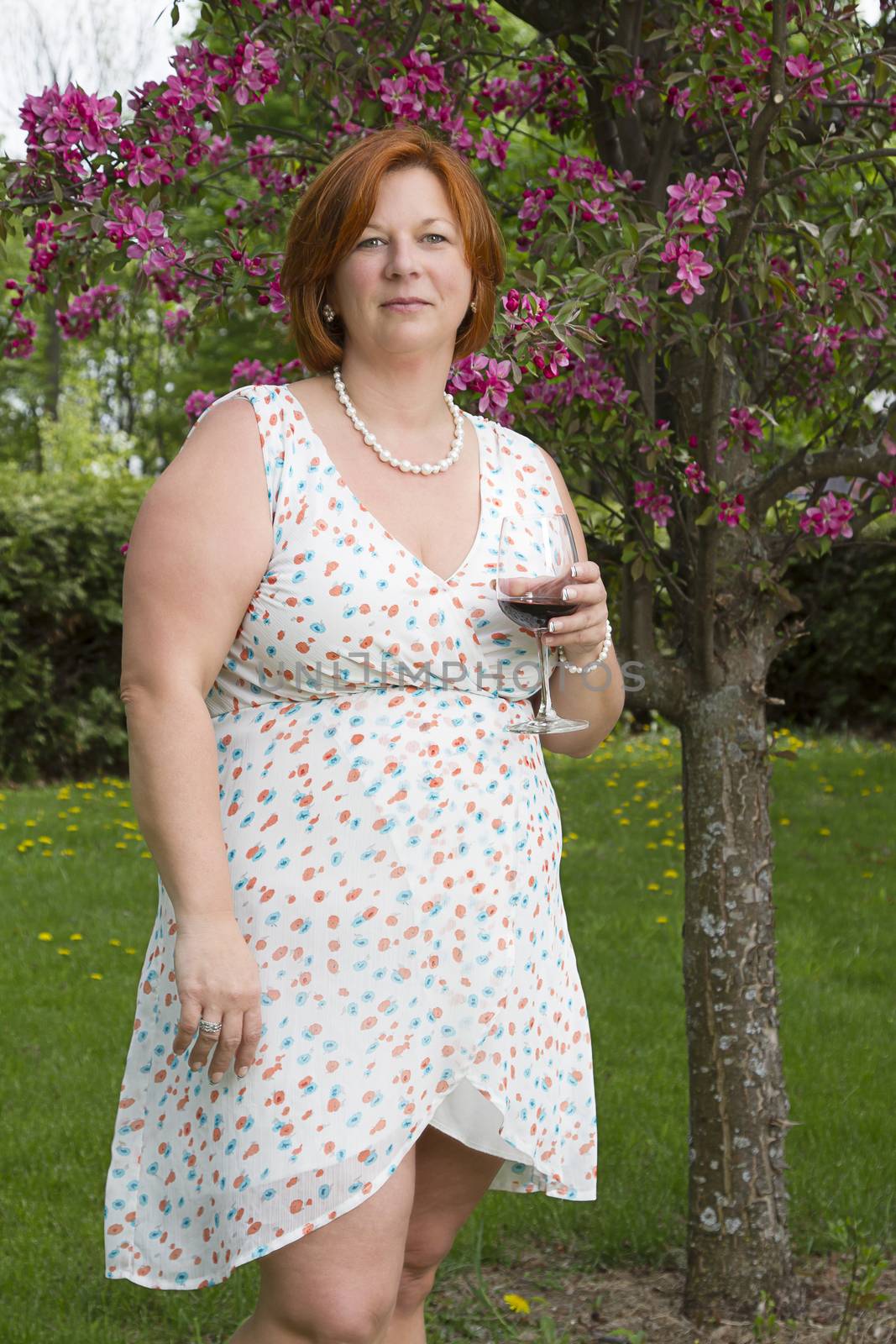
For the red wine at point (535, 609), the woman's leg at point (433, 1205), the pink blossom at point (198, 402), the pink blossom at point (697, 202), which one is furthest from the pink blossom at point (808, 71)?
the woman's leg at point (433, 1205)

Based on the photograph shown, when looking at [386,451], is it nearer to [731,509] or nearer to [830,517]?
[731,509]

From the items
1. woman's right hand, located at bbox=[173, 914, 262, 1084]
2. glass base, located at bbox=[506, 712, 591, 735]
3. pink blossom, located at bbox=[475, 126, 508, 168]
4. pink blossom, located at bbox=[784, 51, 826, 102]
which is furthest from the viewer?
pink blossom, located at bbox=[475, 126, 508, 168]

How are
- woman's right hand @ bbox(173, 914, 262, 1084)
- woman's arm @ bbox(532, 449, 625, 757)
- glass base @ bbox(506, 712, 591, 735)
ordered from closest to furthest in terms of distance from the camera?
woman's right hand @ bbox(173, 914, 262, 1084)
glass base @ bbox(506, 712, 591, 735)
woman's arm @ bbox(532, 449, 625, 757)

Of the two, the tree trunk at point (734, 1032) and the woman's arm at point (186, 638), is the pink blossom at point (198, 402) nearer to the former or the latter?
the tree trunk at point (734, 1032)

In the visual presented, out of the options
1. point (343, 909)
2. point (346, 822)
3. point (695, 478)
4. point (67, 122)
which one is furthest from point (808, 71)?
point (343, 909)

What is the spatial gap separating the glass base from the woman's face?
0.62m

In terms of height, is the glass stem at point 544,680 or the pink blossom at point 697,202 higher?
the pink blossom at point 697,202

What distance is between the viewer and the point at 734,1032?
3170 millimetres

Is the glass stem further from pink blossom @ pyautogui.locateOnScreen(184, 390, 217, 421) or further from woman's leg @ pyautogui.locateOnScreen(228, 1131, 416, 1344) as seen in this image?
pink blossom @ pyautogui.locateOnScreen(184, 390, 217, 421)

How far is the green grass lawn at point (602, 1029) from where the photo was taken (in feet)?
11.6

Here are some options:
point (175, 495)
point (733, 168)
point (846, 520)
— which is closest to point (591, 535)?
point (846, 520)

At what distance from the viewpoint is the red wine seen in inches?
80.3

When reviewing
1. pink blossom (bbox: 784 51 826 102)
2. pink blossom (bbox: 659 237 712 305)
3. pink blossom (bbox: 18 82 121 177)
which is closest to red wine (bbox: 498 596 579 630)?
pink blossom (bbox: 659 237 712 305)

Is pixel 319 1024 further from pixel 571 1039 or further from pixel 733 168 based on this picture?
pixel 733 168
